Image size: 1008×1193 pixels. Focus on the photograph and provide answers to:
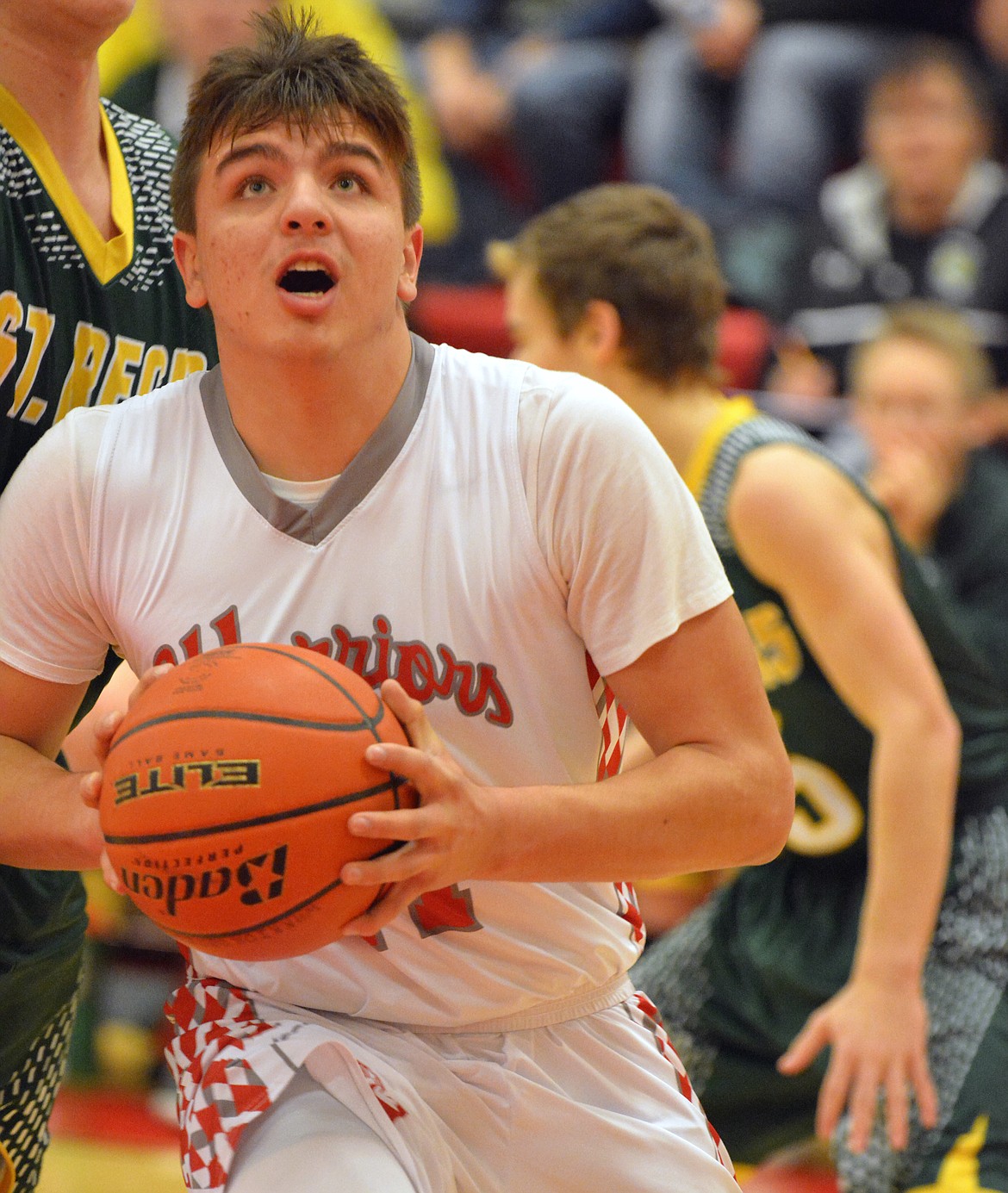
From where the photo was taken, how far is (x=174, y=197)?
2.49 metres

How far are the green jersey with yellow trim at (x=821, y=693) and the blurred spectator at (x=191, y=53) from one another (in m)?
3.00

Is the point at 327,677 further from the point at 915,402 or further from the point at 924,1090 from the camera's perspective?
the point at 915,402

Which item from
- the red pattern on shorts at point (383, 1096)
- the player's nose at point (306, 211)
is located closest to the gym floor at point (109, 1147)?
the red pattern on shorts at point (383, 1096)

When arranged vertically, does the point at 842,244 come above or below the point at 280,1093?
above

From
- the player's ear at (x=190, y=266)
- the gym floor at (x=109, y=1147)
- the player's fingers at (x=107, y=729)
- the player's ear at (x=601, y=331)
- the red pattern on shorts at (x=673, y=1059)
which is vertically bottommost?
the gym floor at (x=109, y=1147)

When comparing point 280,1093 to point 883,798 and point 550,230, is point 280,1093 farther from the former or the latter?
point 550,230

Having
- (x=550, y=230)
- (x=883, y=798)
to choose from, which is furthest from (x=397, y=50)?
(x=883, y=798)

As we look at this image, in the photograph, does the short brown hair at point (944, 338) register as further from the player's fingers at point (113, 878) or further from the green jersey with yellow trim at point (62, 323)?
the player's fingers at point (113, 878)

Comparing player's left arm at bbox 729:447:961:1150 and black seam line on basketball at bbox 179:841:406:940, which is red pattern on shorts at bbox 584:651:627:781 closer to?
black seam line on basketball at bbox 179:841:406:940

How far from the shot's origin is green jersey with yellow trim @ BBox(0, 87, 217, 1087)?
9.29 feet

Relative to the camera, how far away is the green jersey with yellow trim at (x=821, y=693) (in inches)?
141

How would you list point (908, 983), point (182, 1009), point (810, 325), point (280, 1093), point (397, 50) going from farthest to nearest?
point (397, 50), point (810, 325), point (908, 983), point (182, 1009), point (280, 1093)

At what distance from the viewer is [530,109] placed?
27.0ft

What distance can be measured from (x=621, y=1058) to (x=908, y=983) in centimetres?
110
